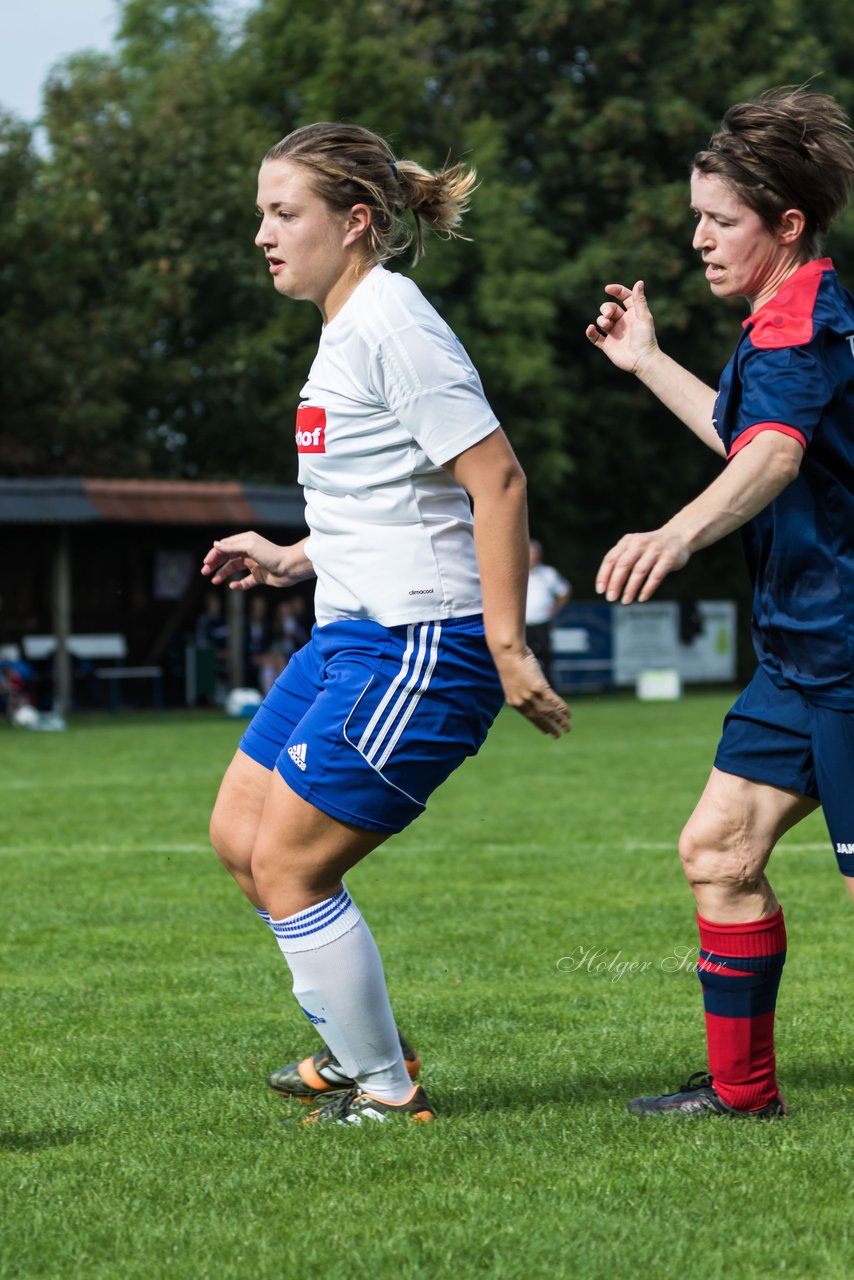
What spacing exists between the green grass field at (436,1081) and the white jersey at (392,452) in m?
1.18

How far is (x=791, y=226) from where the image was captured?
12.8 feet

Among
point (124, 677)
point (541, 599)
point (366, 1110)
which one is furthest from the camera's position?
point (124, 677)

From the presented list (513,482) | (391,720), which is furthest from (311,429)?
(391,720)

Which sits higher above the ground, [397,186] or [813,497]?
[397,186]

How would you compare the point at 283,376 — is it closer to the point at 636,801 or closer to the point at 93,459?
the point at 93,459

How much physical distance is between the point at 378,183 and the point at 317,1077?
2.10 m

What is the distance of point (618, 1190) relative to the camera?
359 cm

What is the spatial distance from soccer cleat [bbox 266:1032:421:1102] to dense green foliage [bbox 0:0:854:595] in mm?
27897

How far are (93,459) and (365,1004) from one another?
29906mm

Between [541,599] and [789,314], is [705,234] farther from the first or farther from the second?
[541,599]

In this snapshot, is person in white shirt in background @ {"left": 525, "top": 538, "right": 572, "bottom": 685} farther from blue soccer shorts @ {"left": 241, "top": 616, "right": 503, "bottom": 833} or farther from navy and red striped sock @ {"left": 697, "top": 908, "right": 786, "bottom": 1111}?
blue soccer shorts @ {"left": 241, "top": 616, "right": 503, "bottom": 833}

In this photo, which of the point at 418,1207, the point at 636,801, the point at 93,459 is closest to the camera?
the point at 418,1207

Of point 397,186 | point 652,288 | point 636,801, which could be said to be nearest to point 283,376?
point 652,288

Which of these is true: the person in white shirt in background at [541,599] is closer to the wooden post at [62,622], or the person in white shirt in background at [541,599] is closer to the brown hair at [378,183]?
the wooden post at [62,622]
